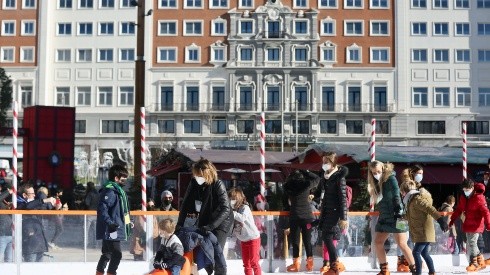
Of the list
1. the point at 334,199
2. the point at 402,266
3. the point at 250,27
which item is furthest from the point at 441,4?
the point at 334,199

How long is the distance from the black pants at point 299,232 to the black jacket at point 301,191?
82 mm

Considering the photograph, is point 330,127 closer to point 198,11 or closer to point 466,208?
point 198,11

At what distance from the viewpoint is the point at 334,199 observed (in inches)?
426

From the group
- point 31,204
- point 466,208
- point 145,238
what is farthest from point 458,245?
point 31,204

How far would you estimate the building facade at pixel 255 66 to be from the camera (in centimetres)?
6625

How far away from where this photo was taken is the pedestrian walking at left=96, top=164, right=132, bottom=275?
9.53m

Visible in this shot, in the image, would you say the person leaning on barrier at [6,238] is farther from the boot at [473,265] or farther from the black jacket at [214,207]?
the boot at [473,265]

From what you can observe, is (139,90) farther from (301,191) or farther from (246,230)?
(246,230)

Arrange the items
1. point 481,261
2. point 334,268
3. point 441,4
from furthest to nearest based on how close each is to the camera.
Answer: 1. point 441,4
2. point 481,261
3. point 334,268

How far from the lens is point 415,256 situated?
10.7m

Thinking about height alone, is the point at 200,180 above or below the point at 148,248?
above

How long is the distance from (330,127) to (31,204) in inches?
2172

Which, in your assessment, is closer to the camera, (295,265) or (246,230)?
(246,230)

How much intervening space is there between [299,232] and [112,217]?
3.74 meters
